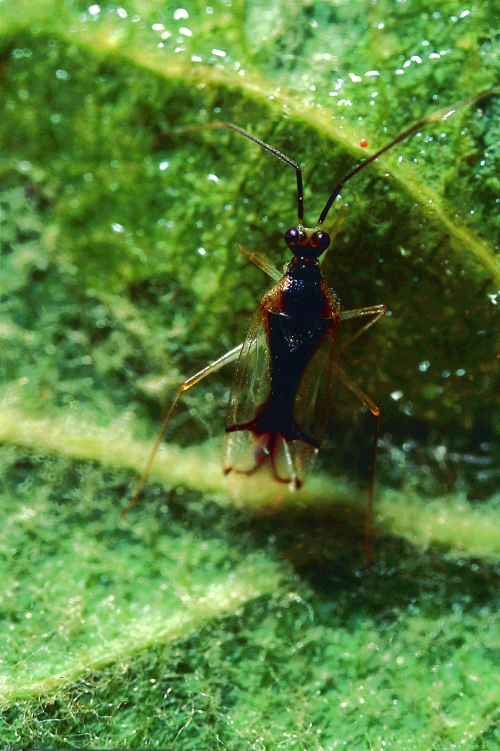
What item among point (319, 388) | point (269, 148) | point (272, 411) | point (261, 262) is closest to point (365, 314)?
point (319, 388)

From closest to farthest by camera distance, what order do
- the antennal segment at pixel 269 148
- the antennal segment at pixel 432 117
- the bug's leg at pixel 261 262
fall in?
the antennal segment at pixel 432 117, the antennal segment at pixel 269 148, the bug's leg at pixel 261 262

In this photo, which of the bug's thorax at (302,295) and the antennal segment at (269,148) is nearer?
the antennal segment at (269,148)

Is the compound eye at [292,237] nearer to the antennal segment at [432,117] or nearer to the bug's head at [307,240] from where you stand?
the bug's head at [307,240]

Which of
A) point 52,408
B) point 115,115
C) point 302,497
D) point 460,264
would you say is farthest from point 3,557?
point 460,264

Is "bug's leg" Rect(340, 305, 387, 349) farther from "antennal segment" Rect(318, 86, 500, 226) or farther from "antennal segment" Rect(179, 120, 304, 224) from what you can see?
"antennal segment" Rect(318, 86, 500, 226)

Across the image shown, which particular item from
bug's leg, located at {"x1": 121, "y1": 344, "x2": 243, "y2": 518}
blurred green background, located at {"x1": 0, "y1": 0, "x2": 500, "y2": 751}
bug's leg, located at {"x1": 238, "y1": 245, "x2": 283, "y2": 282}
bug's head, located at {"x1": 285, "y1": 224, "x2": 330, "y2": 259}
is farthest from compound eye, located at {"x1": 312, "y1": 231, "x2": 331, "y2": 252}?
bug's leg, located at {"x1": 121, "y1": 344, "x2": 243, "y2": 518}

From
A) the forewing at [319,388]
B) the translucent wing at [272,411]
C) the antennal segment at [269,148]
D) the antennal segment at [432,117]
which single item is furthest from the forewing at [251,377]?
the antennal segment at [432,117]
